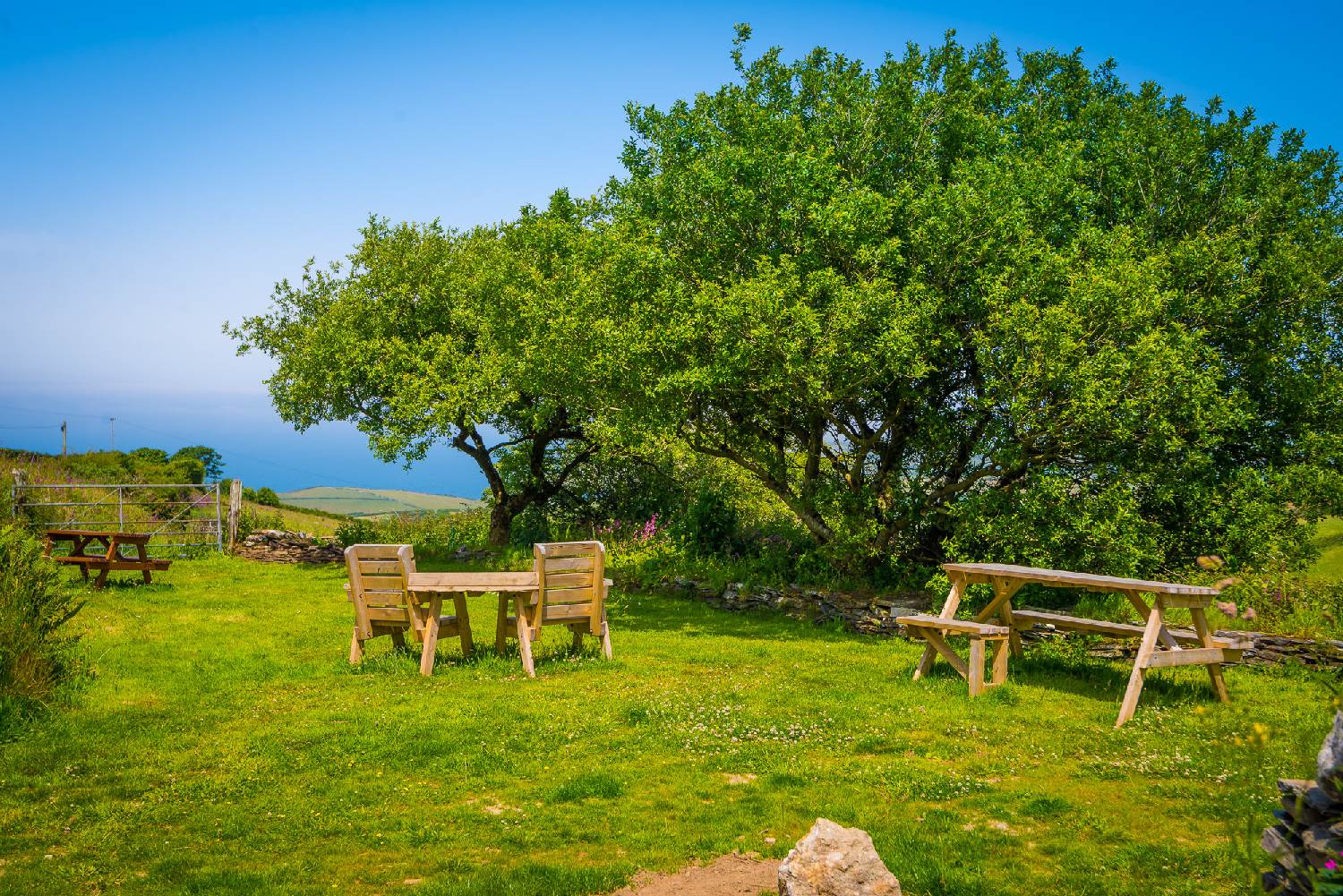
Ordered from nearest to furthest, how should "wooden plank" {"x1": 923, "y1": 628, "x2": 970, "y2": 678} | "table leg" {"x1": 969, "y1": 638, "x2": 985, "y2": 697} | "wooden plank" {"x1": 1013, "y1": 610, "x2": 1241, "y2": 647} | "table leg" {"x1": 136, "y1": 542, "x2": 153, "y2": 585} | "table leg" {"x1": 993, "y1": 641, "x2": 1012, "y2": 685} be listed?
"table leg" {"x1": 969, "y1": 638, "x2": 985, "y2": 697}, "wooden plank" {"x1": 1013, "y1": 610, "x2": 1241, "y2": 647}, "wooden plank" {"x1": 923, "y1": 628, "x2": 970, "y2": 678}, "table leg" {"x1": 993, "y1": 641, "x2": 1012, "y2": 685}, "table leg" {"x1": 136, "y1": 542, "x2": 153, "y2": 585}

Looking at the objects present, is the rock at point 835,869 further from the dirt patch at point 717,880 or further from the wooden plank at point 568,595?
the wooden plank at point 568,595

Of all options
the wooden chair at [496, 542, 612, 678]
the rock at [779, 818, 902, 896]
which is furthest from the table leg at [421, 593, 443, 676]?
the rock at [779, 818, 902, 896]

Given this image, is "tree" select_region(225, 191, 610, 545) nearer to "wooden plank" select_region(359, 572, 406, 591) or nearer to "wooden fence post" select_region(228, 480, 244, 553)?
"wooden fence post" select_region(228, 480, 244, 553)

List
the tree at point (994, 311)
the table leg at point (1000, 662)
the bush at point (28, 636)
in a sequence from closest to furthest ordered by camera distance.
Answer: the bush at point (28, 636) → the table leg at point (1000, 662) → the tree at point (994, 311)

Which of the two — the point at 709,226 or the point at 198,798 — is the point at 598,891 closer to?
the point at 198,798

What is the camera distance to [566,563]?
10562 mm

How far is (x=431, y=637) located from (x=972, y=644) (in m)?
5.73

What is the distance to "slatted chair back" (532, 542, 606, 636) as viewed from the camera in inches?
407

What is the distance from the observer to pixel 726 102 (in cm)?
1567

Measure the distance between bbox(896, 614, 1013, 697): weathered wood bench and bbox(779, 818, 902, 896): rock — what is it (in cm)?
544

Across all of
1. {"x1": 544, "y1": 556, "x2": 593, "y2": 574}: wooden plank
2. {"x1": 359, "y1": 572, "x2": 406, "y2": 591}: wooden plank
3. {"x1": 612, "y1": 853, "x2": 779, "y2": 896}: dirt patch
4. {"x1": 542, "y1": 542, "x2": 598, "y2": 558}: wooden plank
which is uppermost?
{"x1": 542, "y1": 542, "x2": 598, "y2": 558}: wooden plank

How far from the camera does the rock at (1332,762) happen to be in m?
3.53

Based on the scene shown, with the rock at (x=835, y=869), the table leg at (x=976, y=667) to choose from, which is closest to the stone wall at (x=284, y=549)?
the table leg at (x=976, y=667)

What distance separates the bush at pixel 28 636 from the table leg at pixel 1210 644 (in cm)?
1055
